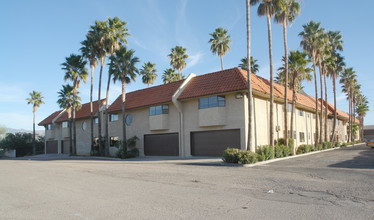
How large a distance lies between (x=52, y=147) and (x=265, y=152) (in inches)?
1540

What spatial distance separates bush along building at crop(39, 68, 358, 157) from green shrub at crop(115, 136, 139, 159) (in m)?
0.76

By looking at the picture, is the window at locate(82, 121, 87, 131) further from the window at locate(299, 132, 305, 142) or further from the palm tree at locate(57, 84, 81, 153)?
the window at locate(299, 132, 305, 142)

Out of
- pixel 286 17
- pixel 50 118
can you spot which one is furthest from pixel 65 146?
pixel 286 17

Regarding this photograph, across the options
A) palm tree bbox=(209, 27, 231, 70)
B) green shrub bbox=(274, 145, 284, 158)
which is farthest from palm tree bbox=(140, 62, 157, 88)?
green shrub bbox=(274, 145, 284, 158)

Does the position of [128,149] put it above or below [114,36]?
below

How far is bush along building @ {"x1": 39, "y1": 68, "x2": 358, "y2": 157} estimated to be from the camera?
22.5 meters

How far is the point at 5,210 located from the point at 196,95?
18113 mm

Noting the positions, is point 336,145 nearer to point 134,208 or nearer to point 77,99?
point 77,99

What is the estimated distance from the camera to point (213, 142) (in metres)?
23.8

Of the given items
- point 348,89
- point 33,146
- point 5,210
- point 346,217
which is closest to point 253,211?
point 346,217

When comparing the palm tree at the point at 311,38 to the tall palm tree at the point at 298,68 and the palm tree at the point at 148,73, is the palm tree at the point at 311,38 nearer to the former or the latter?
the tall palm tree at the point at 298,68

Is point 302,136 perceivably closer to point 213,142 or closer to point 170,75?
point 213,142

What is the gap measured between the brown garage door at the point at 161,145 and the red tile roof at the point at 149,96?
3.45 m

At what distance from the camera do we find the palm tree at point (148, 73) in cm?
4759
